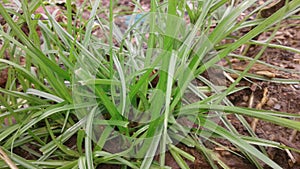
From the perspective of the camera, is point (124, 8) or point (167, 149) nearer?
point (167, 149)

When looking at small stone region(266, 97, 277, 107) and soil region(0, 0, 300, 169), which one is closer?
soil region(0, 0, 300, 169)

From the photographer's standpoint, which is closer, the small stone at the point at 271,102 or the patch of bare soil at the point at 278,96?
the patch of bare soil at the point at 278,96

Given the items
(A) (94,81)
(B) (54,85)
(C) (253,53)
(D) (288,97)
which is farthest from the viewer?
(C) (253,53)

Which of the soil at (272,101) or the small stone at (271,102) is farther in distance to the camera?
the small stone at (271,102)

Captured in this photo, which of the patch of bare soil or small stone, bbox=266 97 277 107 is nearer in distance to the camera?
the patch of bare soil

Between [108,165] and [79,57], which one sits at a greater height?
[79,57]

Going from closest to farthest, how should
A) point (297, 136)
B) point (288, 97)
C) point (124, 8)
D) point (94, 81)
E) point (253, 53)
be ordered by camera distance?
point (94, 81), point (297, 136), point (288, 97), point (253, 53), point (124, 8)

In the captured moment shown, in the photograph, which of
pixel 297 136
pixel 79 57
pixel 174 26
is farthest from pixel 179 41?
pixel 297 136

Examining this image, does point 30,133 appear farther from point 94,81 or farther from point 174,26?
point 174,26
